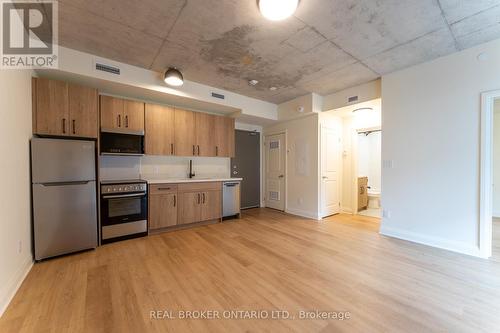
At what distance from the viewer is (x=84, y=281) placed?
204 centimetres

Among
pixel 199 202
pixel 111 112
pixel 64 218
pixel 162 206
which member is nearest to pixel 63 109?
pixel 111 112

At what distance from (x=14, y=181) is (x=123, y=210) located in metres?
1.33

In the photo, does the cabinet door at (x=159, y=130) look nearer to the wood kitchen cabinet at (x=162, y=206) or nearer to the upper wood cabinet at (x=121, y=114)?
the upper wood cabinet at (x=121, y=114)

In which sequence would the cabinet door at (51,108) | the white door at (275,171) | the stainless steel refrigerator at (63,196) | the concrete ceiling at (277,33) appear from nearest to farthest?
the concrete ceiling at (277,33)
the stainless steel refrigerator at (63,196)
the cabinet door at (51,108)
the white door at (275,171)

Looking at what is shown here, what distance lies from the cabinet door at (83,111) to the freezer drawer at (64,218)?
746mm

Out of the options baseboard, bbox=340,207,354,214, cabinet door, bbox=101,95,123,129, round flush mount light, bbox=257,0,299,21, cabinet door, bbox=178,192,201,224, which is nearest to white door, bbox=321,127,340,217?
baseboard, bbox=340,207,354,214

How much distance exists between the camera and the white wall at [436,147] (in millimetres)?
2668

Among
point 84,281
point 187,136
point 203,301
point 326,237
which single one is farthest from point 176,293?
point 187,136

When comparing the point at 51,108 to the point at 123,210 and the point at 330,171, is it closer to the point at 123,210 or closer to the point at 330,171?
the point at 123,210

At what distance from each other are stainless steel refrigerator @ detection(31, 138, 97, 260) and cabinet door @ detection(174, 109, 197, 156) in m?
1.39

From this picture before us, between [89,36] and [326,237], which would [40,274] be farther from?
[326,237]

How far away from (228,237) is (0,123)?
9.39ft

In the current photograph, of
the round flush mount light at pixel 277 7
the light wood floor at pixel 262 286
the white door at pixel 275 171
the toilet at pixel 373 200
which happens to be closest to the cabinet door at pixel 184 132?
the light wood floor at pixel 262 286

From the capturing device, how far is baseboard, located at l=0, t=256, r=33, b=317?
1.64m
